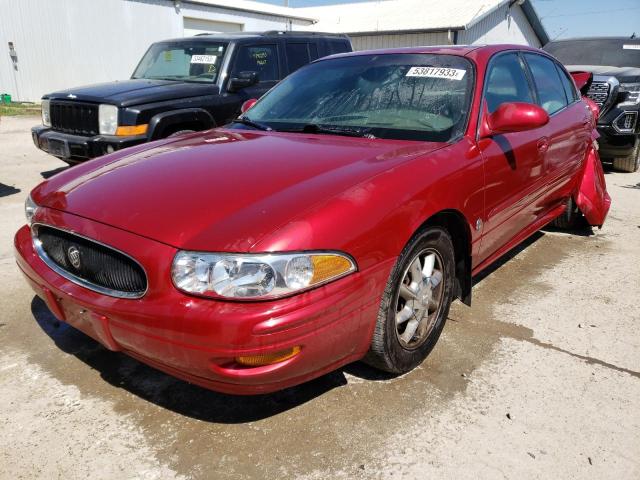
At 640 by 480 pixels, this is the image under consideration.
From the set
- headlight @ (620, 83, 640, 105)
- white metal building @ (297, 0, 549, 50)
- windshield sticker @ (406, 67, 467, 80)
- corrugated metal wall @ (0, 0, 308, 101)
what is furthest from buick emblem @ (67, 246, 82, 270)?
white metal building @ (297, 0, 549, 50)

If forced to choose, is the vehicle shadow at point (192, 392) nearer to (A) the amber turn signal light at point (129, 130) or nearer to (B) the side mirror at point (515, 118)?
(B) the side mirror at point (515, 118)

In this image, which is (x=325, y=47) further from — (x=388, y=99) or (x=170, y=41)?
(x=388, y=99)

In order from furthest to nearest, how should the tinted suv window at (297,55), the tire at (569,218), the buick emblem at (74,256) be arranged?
the tinted suv window at (297,55)
the tire at (569,218)
the buick emblem at (74,256)

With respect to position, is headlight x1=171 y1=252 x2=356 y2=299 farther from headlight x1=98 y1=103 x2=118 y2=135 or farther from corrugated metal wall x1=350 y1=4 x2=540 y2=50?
corrugated metal wall x1=350 y1=4 x2=540 y2=50

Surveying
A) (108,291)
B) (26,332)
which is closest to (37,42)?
(26,332)

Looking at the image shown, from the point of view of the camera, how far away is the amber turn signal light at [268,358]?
200 centimetres

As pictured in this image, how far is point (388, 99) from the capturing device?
328 centimetres

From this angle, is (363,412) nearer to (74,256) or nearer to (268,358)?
(268,358)

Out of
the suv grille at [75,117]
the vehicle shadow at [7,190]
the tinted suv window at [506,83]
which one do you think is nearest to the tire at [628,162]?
the tinted suv window at [506,83]

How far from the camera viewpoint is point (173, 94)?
6.10 metres

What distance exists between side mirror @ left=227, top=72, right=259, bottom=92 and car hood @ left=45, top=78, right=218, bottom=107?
0.20 m

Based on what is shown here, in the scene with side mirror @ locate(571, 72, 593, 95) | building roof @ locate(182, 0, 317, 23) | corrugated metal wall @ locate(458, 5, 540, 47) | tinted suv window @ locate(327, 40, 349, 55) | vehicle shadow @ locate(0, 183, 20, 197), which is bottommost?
vehicle shadow @ locate(0, 183, 20, 197)

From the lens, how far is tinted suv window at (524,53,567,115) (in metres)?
4.02

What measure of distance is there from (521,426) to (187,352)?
1.47 metres
